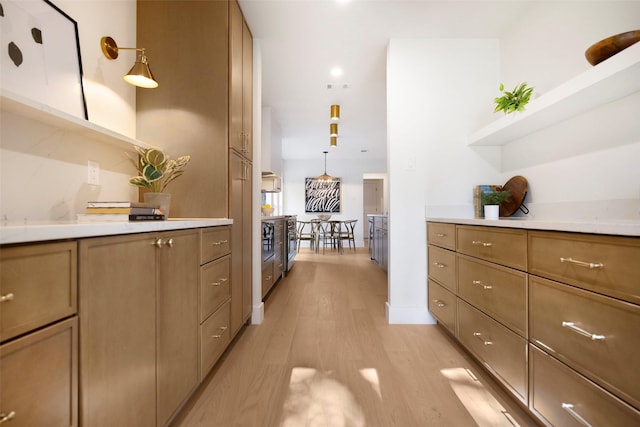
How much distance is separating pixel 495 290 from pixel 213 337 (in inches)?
Answer: 60.1

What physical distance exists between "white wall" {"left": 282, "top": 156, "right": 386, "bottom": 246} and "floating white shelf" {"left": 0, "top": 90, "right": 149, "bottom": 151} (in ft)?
21.6

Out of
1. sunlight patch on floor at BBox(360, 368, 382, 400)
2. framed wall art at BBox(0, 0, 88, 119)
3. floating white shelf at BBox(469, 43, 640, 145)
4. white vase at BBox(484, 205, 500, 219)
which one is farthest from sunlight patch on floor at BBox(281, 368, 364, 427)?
floating white shelf at BBox(469, 43, 640, 145)

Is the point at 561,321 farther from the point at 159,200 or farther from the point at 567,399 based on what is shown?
the point at 159,200

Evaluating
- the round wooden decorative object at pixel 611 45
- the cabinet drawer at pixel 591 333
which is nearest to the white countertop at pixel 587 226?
the cabinet drawer at pixel 591 333

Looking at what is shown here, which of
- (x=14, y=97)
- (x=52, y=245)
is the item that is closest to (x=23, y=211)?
(x=14, y=97)

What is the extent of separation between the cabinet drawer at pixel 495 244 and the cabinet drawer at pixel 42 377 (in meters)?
1.60

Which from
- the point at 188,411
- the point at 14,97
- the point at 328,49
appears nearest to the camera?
the point at 14,97

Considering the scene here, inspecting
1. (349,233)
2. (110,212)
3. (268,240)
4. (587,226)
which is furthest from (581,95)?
(349,233)

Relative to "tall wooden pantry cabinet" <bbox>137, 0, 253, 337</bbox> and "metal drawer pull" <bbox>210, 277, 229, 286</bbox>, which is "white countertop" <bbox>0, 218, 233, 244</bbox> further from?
"tall wooden pantry cabinet" <bbox>137, 0, 253, 337</bbox>

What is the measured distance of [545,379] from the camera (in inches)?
39.5

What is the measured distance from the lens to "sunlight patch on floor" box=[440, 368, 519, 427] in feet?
3.87

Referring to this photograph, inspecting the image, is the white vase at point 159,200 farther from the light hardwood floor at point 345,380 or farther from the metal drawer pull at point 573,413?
the metal drawer pull at point 573,413

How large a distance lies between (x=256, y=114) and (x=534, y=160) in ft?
7.44

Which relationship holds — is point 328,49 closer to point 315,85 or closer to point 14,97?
point 315,85
